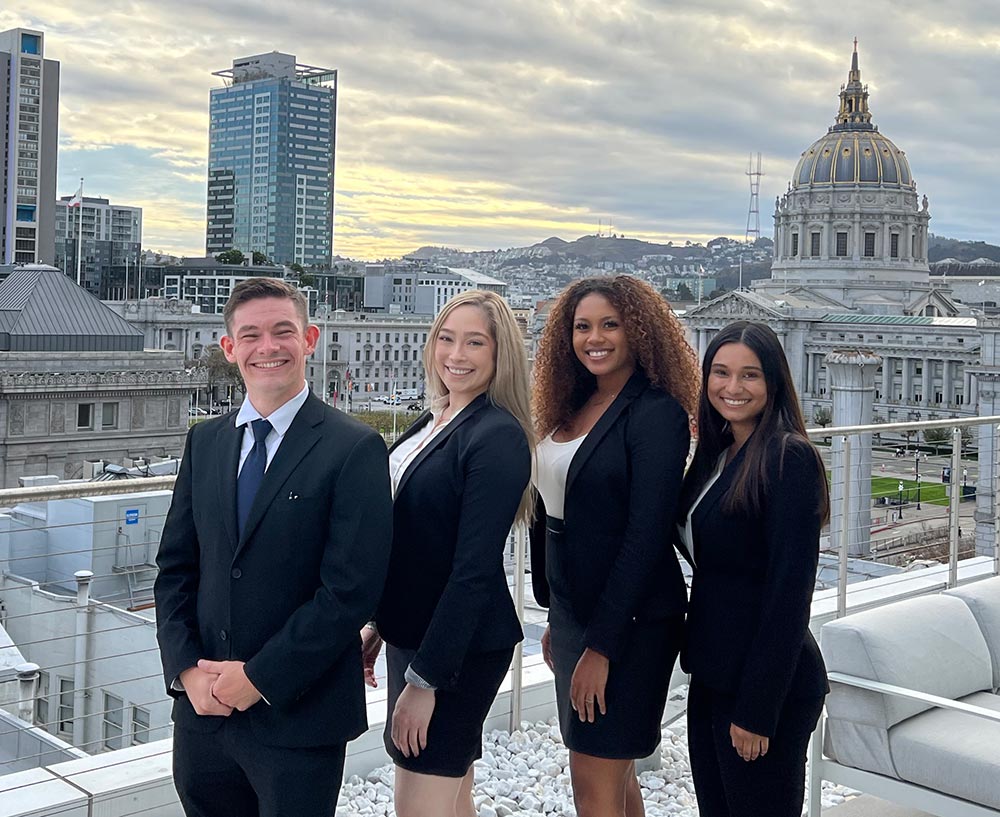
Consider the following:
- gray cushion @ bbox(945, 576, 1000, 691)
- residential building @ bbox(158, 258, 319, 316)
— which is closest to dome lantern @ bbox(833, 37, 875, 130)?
residential building @ bbox(158, 258, 319, 316)

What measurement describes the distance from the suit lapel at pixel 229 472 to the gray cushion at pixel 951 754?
1843 mm

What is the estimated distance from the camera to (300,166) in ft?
396

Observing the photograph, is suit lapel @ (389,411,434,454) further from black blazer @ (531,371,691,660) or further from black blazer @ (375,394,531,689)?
black blazer @ (531,371,691,660)

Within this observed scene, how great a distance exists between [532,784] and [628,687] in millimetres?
1250

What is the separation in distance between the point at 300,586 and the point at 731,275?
136 metres

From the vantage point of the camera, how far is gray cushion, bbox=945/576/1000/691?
3.27 meters

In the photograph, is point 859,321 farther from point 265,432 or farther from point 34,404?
point 265,432

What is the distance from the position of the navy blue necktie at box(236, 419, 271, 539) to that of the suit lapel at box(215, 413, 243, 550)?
1 centimetres

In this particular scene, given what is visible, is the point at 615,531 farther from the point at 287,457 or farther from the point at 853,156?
the point at 853,156

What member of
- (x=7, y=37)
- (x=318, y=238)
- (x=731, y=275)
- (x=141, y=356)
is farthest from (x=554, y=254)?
(x=141, y=356)

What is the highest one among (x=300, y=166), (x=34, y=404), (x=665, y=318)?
(x=300, y=166)

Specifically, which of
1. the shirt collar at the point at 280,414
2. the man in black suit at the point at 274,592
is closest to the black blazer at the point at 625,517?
the man in black suit at the point at 274,592

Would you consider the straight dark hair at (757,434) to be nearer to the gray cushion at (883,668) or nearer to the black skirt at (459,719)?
the black skirt at (459,719)

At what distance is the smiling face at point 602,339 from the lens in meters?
2.37
